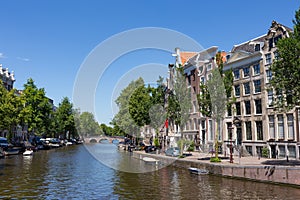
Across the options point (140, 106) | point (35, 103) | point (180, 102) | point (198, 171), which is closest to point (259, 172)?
point (198, 171)

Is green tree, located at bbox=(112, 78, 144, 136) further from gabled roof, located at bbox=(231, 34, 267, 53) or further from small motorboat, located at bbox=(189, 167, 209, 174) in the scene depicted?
small motorboat, located at bbox=(189, 167, 209, 174)

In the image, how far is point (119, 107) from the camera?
98.5 metres

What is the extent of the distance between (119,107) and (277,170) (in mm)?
72599

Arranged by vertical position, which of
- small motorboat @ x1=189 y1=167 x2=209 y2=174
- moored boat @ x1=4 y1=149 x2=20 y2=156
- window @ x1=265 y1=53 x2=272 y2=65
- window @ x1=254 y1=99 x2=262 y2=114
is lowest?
small motorboat @ x1=189 y1=167 x2=209 y2=174

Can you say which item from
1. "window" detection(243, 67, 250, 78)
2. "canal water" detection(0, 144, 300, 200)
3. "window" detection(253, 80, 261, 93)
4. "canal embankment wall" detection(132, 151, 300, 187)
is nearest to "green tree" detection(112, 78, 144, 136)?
"window" detection(243, 67, 250, 78)

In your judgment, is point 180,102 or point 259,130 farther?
point 180,102

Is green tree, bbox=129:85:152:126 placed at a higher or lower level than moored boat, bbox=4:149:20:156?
higher

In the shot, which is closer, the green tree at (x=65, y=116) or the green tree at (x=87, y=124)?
the green tree at (x=65, y=116)

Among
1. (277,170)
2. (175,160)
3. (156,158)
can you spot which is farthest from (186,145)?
(277,170)

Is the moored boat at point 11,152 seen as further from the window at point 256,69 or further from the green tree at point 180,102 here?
the window at point 256,69

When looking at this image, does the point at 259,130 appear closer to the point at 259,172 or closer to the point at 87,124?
the point at 259,172

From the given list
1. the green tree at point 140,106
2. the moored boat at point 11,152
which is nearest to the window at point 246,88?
the green tree at point 140,106

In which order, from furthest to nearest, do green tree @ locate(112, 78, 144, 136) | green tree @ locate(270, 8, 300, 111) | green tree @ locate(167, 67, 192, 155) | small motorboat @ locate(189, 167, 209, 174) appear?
green tree @ locate(112, 78, 144, 136) → green tree @ locate(167, 67, 192, 155) → small motorboat @ locate(189, 167, 209, 174) → green tree @ locate(270, 8, 300, 111)

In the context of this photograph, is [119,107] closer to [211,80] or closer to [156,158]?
[156,158]
